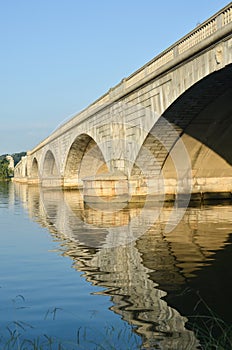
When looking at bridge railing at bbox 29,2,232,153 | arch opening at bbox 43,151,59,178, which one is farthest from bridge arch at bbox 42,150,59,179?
bridge railing at bbox 29,2,232,153

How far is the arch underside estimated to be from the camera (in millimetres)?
19922

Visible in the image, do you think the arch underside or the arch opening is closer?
the arch underside

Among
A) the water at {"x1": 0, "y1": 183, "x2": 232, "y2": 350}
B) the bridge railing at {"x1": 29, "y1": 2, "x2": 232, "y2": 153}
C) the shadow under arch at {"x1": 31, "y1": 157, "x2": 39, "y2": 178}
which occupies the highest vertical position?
the bridge railing at {"x1": 29, "y1": 2, "x2": 232, "y2": 153}

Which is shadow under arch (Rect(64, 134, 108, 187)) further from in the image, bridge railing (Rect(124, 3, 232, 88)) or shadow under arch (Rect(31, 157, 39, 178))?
shadow under arch (Rect(31, 157, 39, 178))

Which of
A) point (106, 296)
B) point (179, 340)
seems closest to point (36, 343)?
point (179, 340)

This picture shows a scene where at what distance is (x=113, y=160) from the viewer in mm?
28609

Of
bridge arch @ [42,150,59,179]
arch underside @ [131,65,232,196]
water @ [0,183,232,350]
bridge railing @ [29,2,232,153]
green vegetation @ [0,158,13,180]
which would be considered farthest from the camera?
green vegetation @ [0,158,13,180]

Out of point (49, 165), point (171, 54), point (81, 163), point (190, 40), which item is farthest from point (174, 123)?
point (49, 165)

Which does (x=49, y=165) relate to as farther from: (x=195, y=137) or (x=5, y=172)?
(x=5, y=172)

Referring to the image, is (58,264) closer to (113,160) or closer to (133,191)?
(133,191)

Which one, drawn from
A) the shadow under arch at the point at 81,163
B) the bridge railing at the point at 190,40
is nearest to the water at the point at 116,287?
the bridge railing at the point at 190,40

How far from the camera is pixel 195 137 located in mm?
24828

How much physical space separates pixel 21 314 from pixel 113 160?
863 inches

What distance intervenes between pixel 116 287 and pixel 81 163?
42.9 meters
